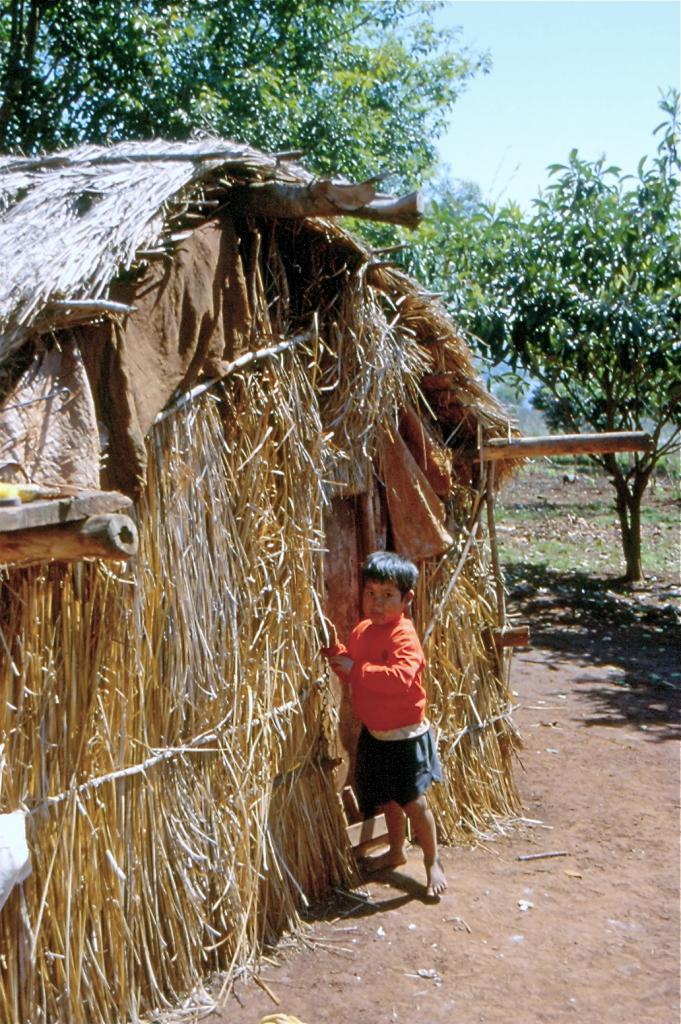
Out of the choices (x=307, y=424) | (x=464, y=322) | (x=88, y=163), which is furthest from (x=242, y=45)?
(x=307, y=424)

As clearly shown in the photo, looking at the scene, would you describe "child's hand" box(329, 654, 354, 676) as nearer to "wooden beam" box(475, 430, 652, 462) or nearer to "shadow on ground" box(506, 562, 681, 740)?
"wooden beam" box(475, 430, 652, 462)

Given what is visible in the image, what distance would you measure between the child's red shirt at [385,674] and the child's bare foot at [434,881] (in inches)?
27.0

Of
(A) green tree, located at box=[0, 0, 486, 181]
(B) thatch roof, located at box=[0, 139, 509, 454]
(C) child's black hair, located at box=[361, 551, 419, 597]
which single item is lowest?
(C) child's black hair, located at box=[361, 551, 419, 597]

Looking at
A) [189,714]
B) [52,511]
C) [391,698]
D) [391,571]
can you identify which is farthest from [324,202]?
[391,698]

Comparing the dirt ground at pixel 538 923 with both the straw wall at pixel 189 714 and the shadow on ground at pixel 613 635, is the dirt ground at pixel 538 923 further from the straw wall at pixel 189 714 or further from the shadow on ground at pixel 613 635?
the shadow on ground at pixel 613 635

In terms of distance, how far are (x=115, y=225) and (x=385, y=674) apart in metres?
2.10

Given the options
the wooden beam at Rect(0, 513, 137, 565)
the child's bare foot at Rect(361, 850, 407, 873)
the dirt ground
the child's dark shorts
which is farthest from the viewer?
the child's bare foot at Rect(361, 850, 407, 873)

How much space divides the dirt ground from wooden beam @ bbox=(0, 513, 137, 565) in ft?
6.81

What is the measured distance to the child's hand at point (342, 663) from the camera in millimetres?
4594

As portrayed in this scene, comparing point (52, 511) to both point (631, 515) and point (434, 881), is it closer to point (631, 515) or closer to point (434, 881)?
point (434, 881)

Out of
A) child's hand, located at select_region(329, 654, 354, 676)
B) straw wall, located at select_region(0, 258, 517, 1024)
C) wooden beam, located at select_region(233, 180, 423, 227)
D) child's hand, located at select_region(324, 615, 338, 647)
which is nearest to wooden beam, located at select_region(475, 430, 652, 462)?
straw wall, located at select_region(0, 258, 517, 1024)

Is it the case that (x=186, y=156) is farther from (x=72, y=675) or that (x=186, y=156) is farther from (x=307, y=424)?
(x=72, y=675)

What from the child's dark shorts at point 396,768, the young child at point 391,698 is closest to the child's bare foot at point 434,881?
the young child at point 391,698

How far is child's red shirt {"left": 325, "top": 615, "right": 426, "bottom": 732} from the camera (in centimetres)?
455
